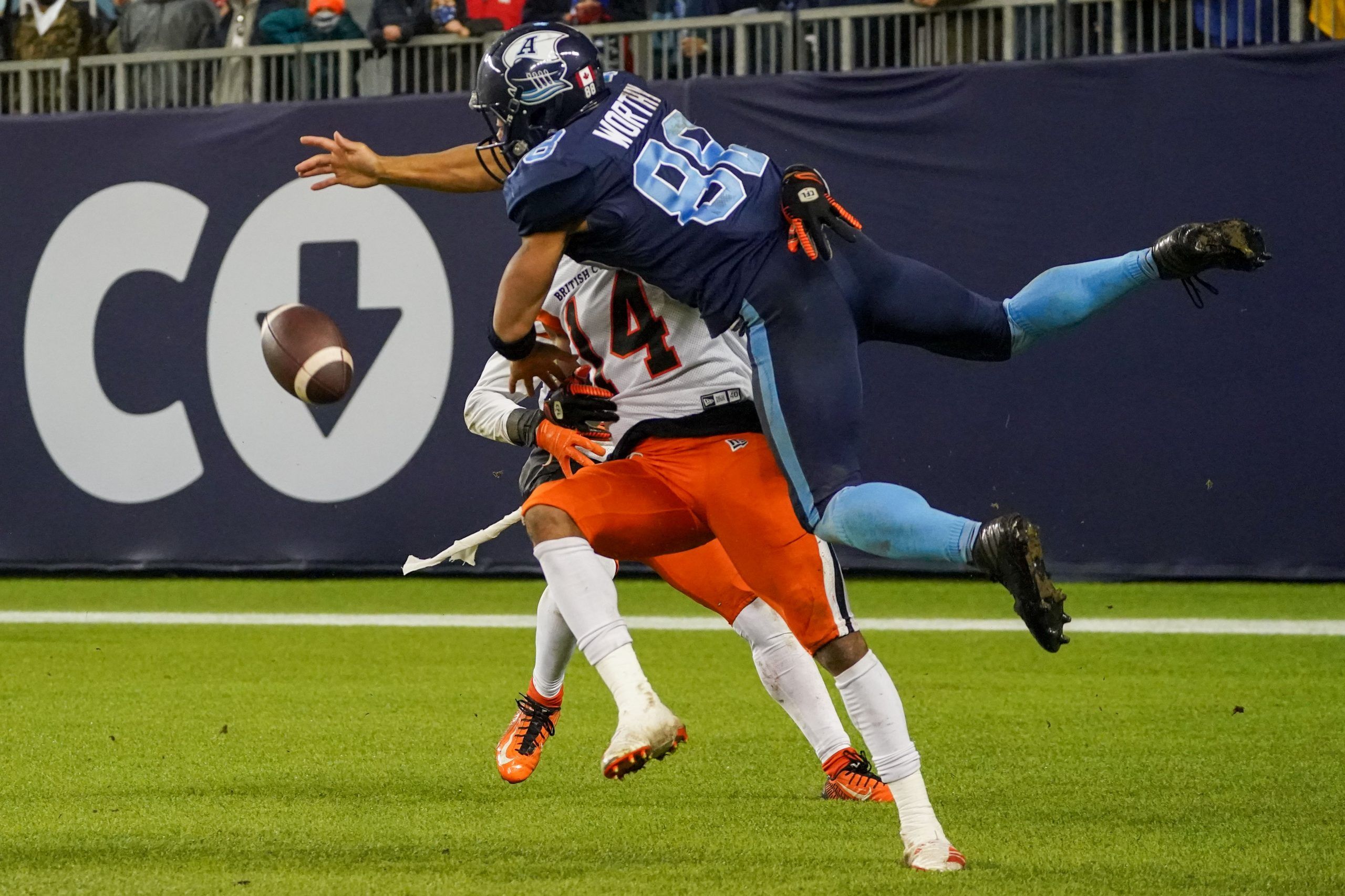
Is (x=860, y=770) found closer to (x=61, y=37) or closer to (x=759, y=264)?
(x=759, y=264)

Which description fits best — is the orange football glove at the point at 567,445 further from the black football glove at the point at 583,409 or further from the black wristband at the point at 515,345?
the black wristband at the point at 515,345

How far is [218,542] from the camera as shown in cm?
1017

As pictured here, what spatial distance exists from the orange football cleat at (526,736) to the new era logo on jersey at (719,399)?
1.04 metres

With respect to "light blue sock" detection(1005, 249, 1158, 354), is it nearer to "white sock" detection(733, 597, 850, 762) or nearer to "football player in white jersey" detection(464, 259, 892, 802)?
"football player in white jersey" detection(464, 259, 892, 802)

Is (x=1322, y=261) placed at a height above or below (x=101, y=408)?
above

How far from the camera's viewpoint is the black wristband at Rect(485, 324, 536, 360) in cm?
405

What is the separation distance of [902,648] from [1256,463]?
239cm

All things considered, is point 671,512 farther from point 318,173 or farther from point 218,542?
point 218,542

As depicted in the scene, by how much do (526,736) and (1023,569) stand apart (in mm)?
2025

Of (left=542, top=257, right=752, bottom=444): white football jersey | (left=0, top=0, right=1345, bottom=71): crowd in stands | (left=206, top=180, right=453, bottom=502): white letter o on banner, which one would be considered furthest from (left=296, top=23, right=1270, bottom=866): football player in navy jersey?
(left=206, top=180, right=453, bottom=502): white letter o on banner

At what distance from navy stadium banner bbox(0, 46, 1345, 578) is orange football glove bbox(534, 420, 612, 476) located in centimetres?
377

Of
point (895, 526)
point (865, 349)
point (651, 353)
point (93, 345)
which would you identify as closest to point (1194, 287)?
point (895, 526)

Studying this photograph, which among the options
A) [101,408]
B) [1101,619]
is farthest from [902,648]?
[101,408]

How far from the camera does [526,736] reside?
190 inches
